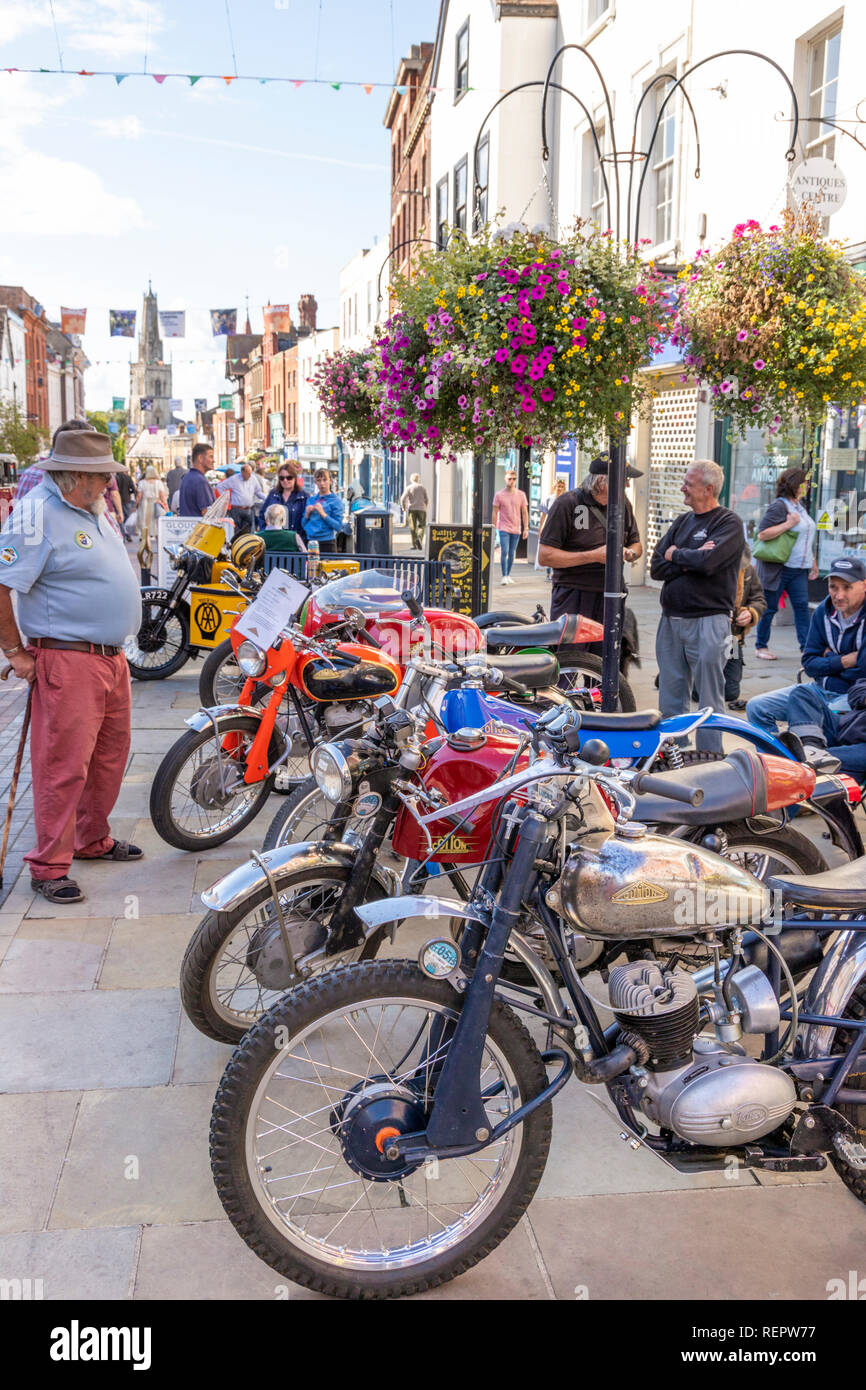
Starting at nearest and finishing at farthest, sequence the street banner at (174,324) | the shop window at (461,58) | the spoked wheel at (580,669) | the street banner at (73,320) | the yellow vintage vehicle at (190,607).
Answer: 1. the spoked wheel at (580,669)
2. the yellow vintage vehicle at (190,607)
3. the shop window at (461,58)
4. the street banner at (174,324)
5. the street banner at (73,320)

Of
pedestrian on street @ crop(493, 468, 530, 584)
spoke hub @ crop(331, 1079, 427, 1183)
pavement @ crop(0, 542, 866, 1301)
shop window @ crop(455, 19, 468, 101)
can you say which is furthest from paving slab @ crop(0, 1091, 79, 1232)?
shop window @ crop(455, 19, 468, 101)

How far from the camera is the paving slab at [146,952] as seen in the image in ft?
14.1

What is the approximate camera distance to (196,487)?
43.7ft

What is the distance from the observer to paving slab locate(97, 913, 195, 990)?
4293 mm

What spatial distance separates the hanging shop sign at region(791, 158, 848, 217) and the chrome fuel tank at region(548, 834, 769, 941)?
701 centimetres

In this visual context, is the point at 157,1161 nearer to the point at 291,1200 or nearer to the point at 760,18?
the point at 291,1200

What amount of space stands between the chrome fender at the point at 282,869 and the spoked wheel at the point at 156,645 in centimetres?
656

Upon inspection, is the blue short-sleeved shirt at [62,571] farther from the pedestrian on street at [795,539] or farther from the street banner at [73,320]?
the street banner at [73,320]

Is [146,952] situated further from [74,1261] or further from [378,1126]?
[378,1126]

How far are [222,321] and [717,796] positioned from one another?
1563 inches

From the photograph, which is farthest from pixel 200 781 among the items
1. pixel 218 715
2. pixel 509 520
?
pixel 509 520

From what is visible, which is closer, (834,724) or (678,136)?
(834,724)

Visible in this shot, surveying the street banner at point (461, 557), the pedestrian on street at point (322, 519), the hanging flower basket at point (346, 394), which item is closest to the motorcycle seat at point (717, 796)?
the street banner at point (461, 557)
